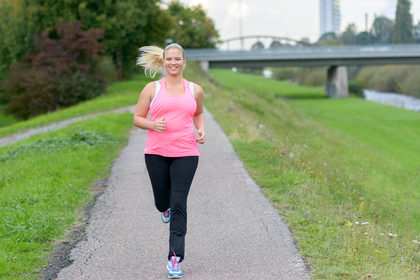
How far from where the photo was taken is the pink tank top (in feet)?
16.5

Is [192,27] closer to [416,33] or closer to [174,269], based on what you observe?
[416,33]

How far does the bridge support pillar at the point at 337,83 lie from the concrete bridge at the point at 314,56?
3.48 metres

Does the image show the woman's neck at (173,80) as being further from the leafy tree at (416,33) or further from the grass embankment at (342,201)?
the leafy tree at (416,33)

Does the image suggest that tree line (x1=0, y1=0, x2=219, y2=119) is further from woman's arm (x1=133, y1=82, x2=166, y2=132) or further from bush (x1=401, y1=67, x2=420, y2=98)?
woman's arm (x1=133, y1=82, x2=166, y2=132)

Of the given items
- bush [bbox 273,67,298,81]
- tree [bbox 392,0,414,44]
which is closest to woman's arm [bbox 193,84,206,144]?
tree [bbox 392,0,414,44]

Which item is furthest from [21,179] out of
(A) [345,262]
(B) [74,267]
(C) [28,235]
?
(A) [345,262]

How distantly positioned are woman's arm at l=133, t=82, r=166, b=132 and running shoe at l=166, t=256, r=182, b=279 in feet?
3.77

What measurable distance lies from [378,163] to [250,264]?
42.4 feet

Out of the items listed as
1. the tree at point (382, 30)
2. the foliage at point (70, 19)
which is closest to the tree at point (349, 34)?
the tree at point (382, 30)

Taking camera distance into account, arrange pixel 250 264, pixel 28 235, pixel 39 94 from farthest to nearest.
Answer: pixel 39 94, pixel 28 235, pixel 250 264

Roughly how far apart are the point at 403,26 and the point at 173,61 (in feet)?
297

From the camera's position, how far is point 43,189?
8.67m

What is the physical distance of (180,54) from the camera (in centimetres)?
517

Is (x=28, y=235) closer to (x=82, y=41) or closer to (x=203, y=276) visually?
(x=203, y=276)
